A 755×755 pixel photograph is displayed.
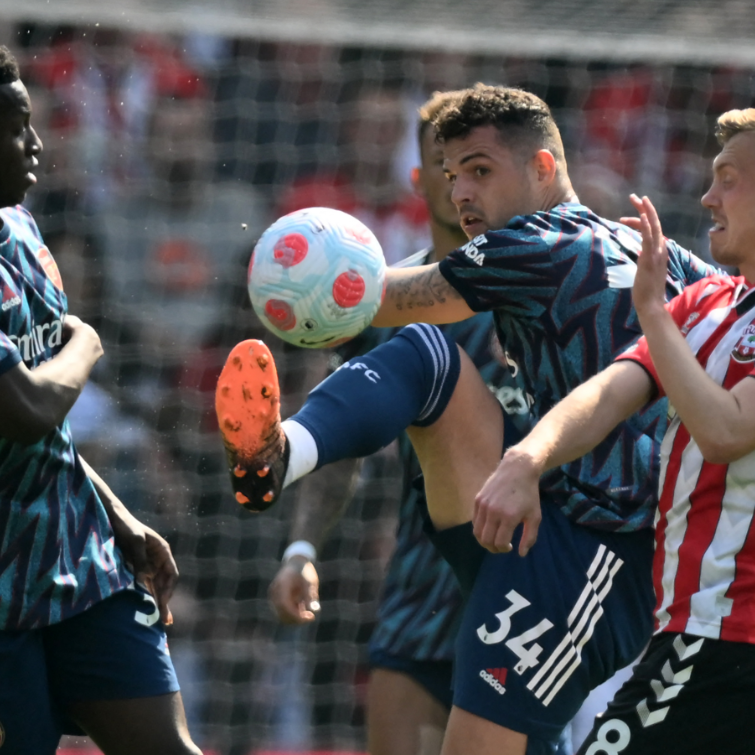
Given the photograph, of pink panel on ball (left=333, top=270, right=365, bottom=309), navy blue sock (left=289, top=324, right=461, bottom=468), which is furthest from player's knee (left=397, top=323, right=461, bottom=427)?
pink panel on ball (left=333, top=270, right=365, bottom=309)

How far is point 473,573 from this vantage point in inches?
107

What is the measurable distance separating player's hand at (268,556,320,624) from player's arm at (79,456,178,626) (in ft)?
0.82

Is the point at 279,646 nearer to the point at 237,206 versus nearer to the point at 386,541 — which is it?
the point at 386,541

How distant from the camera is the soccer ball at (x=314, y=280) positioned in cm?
273

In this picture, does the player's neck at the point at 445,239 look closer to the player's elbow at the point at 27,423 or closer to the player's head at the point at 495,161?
the player's head at the point at 495,161

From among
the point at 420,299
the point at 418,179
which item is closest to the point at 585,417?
the point at 420,299

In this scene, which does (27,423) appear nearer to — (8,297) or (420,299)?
(8,297)

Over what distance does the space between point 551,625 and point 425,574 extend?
2.97 feet

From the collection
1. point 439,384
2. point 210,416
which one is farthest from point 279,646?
point 439,384

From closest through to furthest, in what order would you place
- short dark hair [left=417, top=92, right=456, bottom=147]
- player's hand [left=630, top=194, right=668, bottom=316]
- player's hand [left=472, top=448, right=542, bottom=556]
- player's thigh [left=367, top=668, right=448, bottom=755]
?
player's hand [left=472, top=448, right=542, bottom=556] → player's hand [left=630, top=194, right=668, bottom=316] → player's thigh [left=367, top=668, right=448, bottom=755] → short dark hair [left=417, top=92, right=456, bottom=147]

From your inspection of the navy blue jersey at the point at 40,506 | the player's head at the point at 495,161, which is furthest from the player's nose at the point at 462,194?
the navy blue jersey at the point at 40,506

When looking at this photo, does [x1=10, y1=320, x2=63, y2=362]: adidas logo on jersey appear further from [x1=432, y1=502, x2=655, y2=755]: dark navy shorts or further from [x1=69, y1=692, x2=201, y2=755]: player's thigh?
[x1=432, y1=502, x2=655, y2=755]: dark navy shorts

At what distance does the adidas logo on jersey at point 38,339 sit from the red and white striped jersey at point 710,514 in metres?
1.20

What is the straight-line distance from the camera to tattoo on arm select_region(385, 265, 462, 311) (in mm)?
2773
